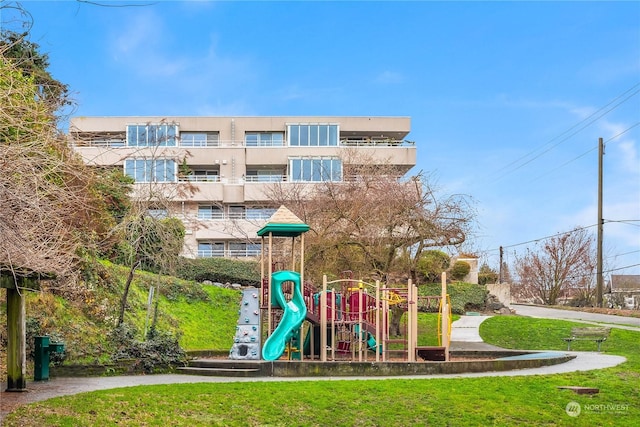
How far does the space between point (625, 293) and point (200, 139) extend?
33.3 m

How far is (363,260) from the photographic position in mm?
28422

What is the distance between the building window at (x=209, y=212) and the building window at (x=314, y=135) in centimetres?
767

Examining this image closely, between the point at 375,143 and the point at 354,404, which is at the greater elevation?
the point at 375,143

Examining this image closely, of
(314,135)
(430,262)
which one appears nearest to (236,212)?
(314,135)

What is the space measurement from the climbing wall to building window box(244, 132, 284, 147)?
130 ft

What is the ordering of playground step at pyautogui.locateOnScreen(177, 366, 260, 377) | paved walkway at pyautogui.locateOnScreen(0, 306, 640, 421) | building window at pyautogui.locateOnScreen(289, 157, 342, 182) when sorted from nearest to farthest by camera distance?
paved walkway at pyautogui.locateOnScreen(0, 306, 640, 421)
playground step at pyautogui.locateOnScreen(177, 366, 260, 377)
building window at pyautogui.locateOnScreen(289, 157, 342, 182)

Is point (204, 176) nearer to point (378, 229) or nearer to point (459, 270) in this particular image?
point (459, 270)

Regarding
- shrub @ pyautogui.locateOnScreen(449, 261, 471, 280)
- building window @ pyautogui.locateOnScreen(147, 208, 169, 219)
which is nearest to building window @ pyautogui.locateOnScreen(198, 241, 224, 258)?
shrub @ pyautogui.locateOnScreen(449, 261, 471, 280)

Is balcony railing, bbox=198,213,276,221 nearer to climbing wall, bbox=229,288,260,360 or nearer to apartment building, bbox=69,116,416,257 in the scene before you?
apartment building, bbox=69,116,416,257

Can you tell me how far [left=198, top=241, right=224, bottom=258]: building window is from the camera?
52.4 m

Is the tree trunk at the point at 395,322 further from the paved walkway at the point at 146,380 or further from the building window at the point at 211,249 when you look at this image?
the building window at the point at 211,249

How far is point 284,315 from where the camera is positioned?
760 inches

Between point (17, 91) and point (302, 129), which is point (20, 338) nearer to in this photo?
point (17, 91)

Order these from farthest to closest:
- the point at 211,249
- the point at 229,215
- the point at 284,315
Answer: the point at 229,215
the point at 211,249
the point at 284,315
